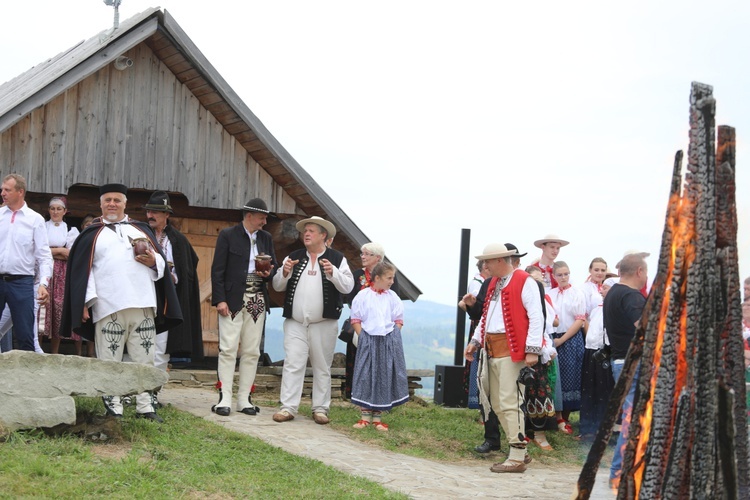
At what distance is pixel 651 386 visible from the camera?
174 inches

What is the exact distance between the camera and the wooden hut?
11062 mm

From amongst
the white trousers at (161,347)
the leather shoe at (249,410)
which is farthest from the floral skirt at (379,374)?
the white trousers at (161,347)

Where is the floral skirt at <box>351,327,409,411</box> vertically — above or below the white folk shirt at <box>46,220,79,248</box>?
below

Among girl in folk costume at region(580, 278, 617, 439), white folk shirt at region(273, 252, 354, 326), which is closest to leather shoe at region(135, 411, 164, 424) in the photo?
white folk shirt at region(273, 252, 354, 326)

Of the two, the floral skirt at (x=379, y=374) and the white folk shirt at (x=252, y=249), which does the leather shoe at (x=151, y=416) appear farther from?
the floral skirt at (x=379, y=374)

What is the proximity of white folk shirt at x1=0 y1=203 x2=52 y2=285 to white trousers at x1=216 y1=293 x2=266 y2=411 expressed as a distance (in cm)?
174

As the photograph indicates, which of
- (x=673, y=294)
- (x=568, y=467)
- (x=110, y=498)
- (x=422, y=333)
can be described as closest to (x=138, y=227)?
(x=110, y=498)

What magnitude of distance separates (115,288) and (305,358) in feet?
7.84

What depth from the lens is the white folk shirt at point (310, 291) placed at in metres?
9.27

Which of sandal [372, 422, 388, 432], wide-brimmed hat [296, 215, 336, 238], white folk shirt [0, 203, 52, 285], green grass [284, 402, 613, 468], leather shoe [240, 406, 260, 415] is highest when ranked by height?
wide-brimmed hat [296, 215, 336, 238]

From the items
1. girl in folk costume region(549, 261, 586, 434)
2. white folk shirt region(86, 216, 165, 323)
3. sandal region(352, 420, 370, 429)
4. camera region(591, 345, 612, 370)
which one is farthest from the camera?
girl in folk costume region(549, 261, 586, 434)

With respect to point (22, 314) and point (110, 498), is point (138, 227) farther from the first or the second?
point (110, 498)

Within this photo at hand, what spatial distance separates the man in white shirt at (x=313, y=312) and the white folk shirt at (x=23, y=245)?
224cm

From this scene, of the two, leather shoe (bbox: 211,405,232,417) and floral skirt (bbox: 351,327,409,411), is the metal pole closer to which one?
floral skirt (bbox: 351,327,409,411)
